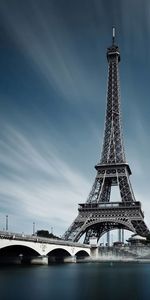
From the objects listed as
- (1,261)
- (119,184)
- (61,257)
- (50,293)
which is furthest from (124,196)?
(50,293)

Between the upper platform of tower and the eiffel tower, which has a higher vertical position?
the upper platform of tower

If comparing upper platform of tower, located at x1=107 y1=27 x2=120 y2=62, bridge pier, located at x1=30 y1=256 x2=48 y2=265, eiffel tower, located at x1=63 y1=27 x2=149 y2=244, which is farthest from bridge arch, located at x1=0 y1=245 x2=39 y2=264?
upper platform of tower, located at x1=107 y1=27 x2=120 y2=62

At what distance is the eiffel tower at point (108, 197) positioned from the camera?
104188 millimetres

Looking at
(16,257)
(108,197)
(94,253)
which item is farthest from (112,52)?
(16,257)

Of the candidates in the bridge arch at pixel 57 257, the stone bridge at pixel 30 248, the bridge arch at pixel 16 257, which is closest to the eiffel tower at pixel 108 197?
the bridge arch at pixel 57 257

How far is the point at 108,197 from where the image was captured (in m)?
120

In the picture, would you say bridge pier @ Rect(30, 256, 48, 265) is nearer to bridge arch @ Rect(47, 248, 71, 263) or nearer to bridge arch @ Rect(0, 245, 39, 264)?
bridge arch @ Rect(0, 245, 39, 264)

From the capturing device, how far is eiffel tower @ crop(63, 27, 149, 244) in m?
104

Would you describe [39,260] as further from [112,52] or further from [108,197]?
[112,52]

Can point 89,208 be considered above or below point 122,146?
below

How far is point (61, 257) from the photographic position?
99375mm

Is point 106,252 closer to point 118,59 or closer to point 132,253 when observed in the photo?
point 132,253

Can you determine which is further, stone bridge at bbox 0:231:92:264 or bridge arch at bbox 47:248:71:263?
bridge arch at bbox 47:248:71:263

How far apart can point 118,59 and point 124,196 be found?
55400mm
